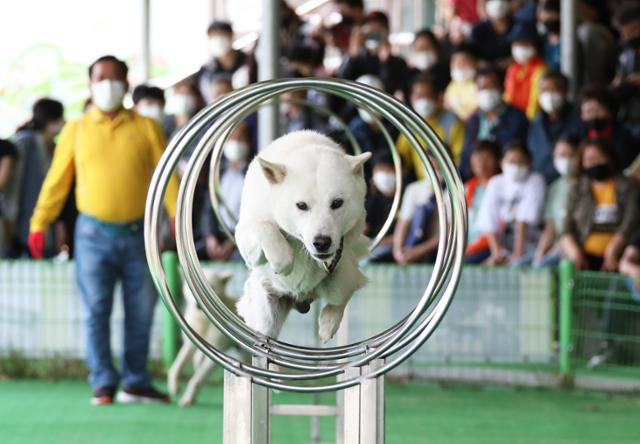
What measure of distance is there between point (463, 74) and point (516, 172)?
188 centimetres

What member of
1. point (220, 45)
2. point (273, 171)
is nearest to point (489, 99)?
point (220, 45)

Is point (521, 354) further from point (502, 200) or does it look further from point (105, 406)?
point (105, 406)

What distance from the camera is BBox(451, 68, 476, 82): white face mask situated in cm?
1426

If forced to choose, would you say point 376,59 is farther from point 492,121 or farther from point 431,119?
point 492,121

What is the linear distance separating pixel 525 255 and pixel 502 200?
52cm

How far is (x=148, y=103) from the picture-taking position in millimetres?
13867

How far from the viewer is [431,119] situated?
13.6m

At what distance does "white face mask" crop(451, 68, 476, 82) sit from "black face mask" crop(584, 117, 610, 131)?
1.49m

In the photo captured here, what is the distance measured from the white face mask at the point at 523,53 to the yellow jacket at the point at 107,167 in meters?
4.35

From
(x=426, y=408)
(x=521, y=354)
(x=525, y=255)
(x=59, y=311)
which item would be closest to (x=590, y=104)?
(x=525, y=255)

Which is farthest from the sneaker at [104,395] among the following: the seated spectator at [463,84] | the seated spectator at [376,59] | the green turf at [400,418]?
the seated spectator at [463,84]

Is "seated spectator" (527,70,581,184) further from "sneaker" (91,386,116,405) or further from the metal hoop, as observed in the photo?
the metal hoop

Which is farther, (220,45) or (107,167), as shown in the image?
(220,45)

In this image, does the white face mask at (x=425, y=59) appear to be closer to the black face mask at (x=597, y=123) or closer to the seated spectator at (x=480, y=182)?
the seated spectator at (x=480, y=182)
